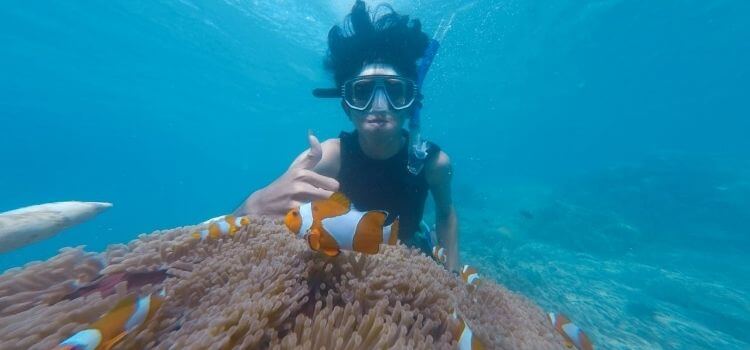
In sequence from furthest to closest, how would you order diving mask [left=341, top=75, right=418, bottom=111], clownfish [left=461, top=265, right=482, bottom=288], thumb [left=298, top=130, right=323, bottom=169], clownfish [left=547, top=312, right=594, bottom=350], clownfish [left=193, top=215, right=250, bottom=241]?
diving mask [left=341, top=75, right=418, bottom=111] → clownfish [left=461, top=265, right=482, bottom=288] → clownfish [left=547, top=312, right=594, bottom=350] → thumb [left=298, top=130, right=323, bottom=169] → clownfish [left=193, top=215, right=250, bottom=241]

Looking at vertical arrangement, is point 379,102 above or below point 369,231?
above

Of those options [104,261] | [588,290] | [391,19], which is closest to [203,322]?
[104,261]

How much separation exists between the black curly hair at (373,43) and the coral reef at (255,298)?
2784 millimetres

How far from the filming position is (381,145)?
4434mm

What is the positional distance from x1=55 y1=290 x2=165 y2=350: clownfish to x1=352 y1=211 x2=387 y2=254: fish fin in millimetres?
789

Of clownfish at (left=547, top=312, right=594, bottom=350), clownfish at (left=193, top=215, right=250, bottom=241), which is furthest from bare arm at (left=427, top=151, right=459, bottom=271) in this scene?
clownfish at (left=193, top=215, right=250, bottom=241)

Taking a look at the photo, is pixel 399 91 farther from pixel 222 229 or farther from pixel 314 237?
pixel 314 237

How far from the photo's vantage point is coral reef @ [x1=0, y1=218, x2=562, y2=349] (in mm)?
1388

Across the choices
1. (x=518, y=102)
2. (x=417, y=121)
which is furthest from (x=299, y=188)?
(x=518, y=102)

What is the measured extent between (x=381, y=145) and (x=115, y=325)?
3.43 meters

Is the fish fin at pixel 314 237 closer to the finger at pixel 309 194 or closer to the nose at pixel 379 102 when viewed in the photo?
the finger at pixel 309 194

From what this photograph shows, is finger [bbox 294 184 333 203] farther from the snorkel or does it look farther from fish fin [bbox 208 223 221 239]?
the snorkel

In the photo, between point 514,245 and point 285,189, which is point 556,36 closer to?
point 514,245

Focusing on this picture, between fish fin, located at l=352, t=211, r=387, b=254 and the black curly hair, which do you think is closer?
fish fin, located at l=352, t=211, r=387, b=254
